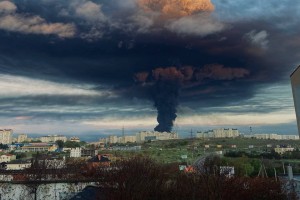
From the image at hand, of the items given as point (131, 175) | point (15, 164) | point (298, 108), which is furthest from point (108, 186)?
point (15, 164)

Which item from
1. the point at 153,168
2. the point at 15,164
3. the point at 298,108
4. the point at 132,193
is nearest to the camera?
the point at 298,108

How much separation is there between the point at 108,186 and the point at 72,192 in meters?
4.57

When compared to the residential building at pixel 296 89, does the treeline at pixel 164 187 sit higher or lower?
lower

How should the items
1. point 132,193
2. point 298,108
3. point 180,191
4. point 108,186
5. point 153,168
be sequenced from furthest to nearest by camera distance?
1. point 153,168
2. point 180,191
3. point 108,186
4. point 132,193
5. point 298,108

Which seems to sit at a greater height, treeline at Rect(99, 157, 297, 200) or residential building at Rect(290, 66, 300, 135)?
residential building at Rect(290, 66, 300, 135)

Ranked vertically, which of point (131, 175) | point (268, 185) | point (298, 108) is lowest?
point (268, 185)

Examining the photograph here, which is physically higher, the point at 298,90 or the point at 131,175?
the point at 298,90

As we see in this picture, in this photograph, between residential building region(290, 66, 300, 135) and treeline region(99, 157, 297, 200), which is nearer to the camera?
residential building region(290, 66, 300, 135)

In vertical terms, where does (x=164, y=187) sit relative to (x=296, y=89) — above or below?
below

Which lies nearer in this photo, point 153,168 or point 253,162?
point 153,168

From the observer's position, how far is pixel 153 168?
24438mm

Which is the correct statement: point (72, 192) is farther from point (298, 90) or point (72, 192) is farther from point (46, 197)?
point (298, 90)

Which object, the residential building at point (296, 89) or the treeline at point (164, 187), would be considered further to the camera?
the treeline at point (164, 187)

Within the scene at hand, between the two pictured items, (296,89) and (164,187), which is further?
(164,187)
